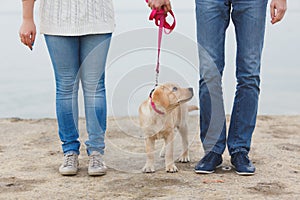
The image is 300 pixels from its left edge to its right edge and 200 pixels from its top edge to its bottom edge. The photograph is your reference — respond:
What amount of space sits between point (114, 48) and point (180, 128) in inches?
24.2

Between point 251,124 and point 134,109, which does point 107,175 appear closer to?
point 134,109

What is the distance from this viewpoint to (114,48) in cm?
365

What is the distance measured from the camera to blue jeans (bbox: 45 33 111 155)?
139 inches

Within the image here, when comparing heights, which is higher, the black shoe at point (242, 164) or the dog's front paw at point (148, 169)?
the black shoe at point (242, 164)

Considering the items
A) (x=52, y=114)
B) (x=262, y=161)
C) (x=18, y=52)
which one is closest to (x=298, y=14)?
(x=18, y=52)

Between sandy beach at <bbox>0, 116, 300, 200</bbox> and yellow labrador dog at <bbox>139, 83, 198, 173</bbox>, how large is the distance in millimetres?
95

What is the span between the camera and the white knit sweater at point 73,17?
3.47 metres

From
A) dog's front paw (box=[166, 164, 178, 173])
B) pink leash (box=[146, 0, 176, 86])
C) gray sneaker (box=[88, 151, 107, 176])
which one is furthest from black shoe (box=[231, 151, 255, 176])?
gray sneaker (box=[88, 151, 107, 176])

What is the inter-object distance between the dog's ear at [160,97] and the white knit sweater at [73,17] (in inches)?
16.3

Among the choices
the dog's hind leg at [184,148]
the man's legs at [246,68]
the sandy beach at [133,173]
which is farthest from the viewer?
the dog's hind leg at [184,148]

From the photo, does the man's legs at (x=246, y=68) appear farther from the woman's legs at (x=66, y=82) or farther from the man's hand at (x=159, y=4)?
the woman's legs at (x=66, y=82)

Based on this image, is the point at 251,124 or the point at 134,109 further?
the point at 134,109

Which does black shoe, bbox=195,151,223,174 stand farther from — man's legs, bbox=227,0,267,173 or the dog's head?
the dog's head

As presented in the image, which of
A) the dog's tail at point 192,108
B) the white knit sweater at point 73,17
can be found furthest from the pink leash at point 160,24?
the dog's tail at point 192,108
